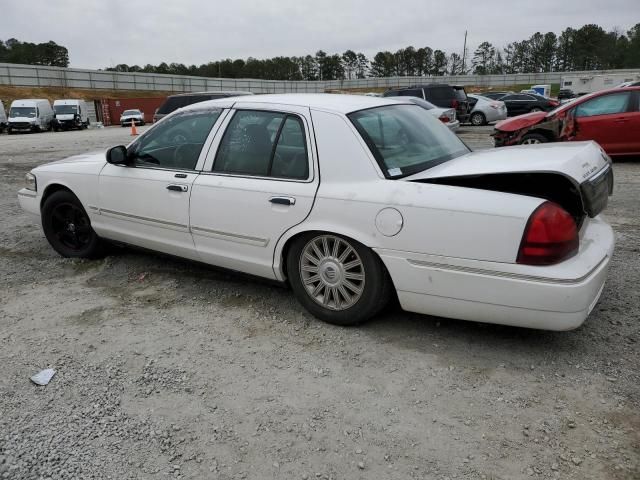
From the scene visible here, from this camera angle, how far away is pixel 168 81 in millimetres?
57938

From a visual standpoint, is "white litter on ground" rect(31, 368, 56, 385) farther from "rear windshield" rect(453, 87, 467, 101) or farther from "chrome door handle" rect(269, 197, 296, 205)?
"rear windshield" rect(453, 87, 467, 101)

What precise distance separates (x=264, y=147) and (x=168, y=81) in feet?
193

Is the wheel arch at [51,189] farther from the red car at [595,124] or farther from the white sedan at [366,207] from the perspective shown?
the red car at [595,124]

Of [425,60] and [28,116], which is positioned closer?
[28,116]

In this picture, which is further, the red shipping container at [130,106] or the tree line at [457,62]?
the tree line at [457,62]

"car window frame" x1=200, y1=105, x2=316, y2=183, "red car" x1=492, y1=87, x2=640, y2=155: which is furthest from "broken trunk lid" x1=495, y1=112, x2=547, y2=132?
"car window frame" x1=200, y1=105, x2=316, y2=183

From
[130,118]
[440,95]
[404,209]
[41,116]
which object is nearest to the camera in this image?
[404,209]

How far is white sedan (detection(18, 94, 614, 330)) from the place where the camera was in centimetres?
290

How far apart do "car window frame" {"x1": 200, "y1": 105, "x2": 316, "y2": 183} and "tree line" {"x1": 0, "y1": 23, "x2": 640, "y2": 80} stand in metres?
87.1

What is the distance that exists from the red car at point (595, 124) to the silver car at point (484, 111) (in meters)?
13.8

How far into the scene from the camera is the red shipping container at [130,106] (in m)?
42.9

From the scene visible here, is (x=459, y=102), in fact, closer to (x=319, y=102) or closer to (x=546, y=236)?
(x=319, y=102)

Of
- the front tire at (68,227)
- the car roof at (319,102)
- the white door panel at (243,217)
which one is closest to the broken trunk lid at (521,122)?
the car roof at (319,102)

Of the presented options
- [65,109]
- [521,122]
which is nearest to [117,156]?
[521,122]
